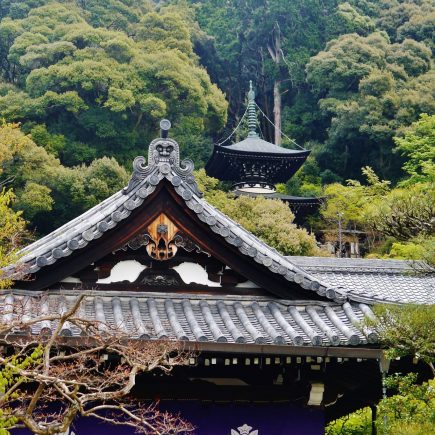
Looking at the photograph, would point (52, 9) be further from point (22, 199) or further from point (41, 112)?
point (22, 199)

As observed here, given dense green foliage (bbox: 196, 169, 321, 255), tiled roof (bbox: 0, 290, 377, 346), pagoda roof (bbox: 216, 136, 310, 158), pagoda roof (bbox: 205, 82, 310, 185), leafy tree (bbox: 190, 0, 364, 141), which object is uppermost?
leafy tree (bbox: 190, 0, 364, 141)

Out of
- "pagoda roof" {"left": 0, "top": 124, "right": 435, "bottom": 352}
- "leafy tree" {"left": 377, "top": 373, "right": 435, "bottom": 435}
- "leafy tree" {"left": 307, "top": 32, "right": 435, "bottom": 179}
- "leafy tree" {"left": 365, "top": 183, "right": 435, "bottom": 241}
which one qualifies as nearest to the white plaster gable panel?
"pagoda roof" {"left": 0, "top": 124, "right": 435, "bottom": 352}

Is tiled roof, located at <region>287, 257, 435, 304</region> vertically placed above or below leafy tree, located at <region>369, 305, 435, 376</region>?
below

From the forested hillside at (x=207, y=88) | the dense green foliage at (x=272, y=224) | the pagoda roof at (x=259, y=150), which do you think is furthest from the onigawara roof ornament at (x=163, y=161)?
the pagoda roof at (x=259, y=150)

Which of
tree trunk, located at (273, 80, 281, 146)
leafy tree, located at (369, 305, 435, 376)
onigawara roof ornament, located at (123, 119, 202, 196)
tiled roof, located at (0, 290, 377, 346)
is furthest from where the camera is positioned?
tree trunk, located at (273, 80, 281, 146)

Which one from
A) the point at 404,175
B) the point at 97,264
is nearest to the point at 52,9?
the point at 404,175

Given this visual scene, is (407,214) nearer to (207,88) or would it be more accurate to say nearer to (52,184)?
(52,184)

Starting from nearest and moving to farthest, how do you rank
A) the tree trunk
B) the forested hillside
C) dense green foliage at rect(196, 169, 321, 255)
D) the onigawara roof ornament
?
1. the onigawara roof ornament
2. dense green foliage at rect(196, 169, 321, 255)
3. the forested hillside
4. the tree trunk

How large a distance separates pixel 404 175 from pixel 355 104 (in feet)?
17.3

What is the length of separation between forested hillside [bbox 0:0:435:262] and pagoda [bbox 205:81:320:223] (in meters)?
1.86

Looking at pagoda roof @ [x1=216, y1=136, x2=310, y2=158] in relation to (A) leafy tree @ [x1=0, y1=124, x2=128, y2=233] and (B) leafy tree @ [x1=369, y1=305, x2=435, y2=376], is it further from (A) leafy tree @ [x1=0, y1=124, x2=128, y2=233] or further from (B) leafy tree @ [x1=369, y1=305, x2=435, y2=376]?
(B) leafy tree @ [x1=369, y1=305, x2=435, y2=376]

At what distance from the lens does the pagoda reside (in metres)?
38.7

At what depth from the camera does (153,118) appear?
43188 millimetres

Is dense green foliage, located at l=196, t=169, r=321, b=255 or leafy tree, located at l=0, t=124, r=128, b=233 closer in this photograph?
dense green foliage, located at l=196, t=169, r=321, b=255
